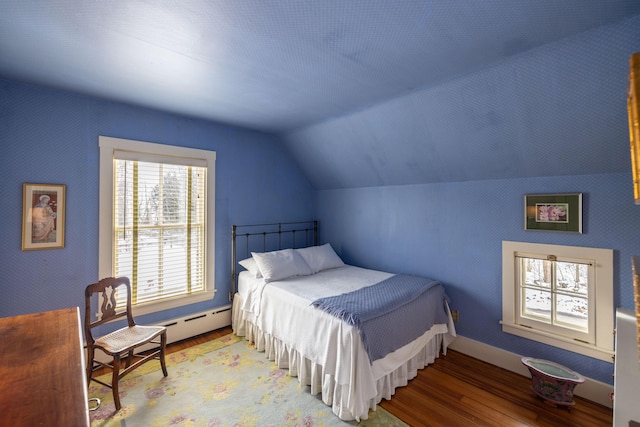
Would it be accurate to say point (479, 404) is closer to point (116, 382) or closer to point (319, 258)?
point (319, 258)

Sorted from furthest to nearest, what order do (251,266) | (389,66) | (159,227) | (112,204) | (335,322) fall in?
(251,266) < (159,227) < (112,204) < (335,322) < (389,66)

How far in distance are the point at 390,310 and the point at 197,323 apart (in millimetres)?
2303

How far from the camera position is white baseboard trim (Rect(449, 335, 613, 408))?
2.29 meters

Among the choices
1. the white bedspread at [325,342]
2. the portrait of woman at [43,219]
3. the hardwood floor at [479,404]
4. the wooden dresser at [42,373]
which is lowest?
the hardwood floor at [479,404]

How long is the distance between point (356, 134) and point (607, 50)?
208cm

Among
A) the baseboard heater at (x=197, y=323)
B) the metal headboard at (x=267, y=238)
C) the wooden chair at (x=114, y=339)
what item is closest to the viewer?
the wooden chair at (x=114, y=339)

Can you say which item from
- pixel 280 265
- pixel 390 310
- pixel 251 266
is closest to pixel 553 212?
pixel 390 310

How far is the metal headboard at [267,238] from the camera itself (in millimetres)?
3750

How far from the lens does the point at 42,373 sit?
1.17 meters

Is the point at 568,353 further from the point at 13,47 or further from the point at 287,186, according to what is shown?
the point at 13,47

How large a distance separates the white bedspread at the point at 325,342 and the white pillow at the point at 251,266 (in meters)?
0.07

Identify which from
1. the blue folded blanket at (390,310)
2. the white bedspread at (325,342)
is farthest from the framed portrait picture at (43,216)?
the blue folded blanket at (390,310)

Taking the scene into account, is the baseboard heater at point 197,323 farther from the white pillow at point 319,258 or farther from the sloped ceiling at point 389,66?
the sloped ceiling at point 389,66

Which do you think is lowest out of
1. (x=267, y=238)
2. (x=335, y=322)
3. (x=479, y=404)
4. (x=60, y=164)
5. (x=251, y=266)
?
(x=479, y=404)
